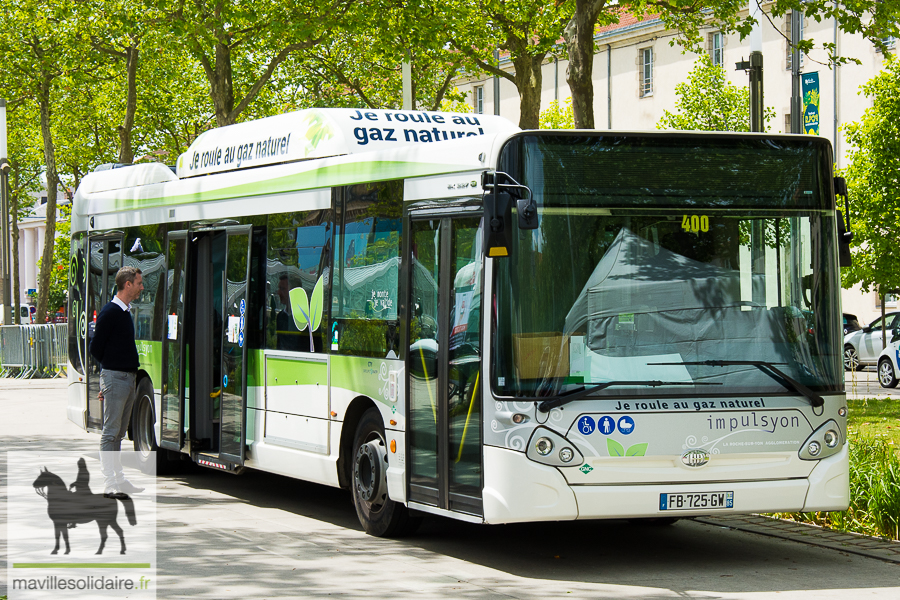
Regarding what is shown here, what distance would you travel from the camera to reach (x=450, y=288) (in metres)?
9.05

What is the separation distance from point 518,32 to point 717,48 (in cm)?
3272

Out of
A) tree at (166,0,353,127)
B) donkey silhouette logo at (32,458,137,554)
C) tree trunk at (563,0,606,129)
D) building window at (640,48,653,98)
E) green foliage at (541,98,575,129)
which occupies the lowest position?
donkey silhouette logo at (32,458,137,554)

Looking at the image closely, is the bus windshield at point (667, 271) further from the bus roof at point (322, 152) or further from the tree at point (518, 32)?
the tree at point (518, 32)

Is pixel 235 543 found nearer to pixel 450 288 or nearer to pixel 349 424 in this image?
pixel 349 424

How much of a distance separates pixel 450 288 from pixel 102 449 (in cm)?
443

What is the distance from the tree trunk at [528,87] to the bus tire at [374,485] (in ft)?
38.8

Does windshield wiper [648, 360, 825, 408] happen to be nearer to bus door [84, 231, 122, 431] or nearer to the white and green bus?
the white and green bus

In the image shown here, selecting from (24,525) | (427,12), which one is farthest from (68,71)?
(24,525)

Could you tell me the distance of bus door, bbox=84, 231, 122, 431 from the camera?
593 inches

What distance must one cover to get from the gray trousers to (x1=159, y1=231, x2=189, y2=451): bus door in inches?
45.4

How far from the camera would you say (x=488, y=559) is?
29.8 ft

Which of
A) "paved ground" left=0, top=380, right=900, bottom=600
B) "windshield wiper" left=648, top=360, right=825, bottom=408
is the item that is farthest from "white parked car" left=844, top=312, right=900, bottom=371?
"windshield wiper" left=648, top=360, right=825, bottom=408

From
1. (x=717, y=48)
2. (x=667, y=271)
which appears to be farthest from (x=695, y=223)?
(x=717, y=48)

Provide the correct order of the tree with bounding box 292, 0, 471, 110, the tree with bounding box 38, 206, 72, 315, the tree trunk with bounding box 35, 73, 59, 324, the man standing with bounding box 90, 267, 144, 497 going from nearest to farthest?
the man standing with bounding box 90, 267, 144, 497
the tree with bounding box 292, 0, 471, 110
the tree trunk with bounding box 35, 73, 59, 324
the tree with bounding box 38, 206, 72, 315
